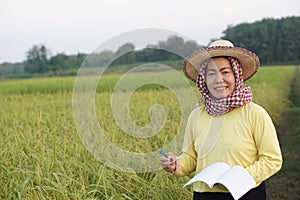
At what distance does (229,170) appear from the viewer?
1831mm

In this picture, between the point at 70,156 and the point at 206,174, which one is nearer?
the point at 206,174

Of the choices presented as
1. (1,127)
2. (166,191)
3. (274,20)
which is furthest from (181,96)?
(274,20)

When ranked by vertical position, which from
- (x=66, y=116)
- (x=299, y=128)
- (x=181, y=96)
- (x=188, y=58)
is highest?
(x=188, y=58)

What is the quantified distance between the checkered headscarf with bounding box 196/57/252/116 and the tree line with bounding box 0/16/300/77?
166mm

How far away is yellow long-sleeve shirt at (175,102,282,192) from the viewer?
187 cm

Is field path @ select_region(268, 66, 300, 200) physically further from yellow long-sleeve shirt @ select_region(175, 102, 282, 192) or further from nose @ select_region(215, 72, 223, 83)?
nose @ select_region(215, 72, 223, 83)

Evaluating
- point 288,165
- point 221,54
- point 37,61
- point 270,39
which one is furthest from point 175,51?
point 270,39

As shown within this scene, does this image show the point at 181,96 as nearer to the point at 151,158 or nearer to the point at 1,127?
the point at 151,158

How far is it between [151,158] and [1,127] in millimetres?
2853

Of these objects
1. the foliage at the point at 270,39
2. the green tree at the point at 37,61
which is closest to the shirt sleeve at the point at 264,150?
the green tree at the point at 37,61

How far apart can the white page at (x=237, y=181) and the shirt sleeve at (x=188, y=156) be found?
312 mm

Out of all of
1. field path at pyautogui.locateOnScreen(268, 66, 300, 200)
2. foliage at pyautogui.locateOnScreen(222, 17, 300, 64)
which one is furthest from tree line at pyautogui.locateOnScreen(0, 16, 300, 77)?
field path at pyautogui.locateOnScreen(268, 66, 300, 200)

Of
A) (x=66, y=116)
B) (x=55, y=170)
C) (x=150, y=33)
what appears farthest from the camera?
(x=66, y=116)

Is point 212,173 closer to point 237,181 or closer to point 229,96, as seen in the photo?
point 237,181
